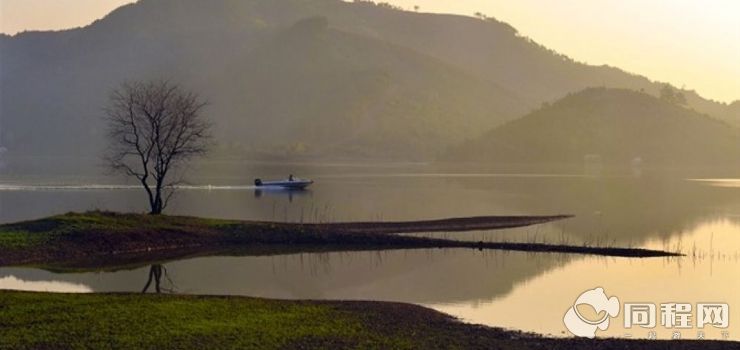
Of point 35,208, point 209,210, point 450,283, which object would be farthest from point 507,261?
point 35,208

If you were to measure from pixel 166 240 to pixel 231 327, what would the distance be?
2738 centimetres

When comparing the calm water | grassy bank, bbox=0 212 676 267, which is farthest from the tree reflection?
grassy bank, bbox=0 212 676 267

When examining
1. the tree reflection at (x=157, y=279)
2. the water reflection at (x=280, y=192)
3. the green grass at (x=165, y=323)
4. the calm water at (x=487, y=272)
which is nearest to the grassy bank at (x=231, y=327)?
the green grass at (x=165, y=323)

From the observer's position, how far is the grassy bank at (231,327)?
76.0ft

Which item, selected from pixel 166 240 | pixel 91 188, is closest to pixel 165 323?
pixel 166 240

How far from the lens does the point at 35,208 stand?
8406 cm

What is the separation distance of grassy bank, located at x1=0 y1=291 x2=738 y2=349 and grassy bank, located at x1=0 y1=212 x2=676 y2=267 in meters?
16.1

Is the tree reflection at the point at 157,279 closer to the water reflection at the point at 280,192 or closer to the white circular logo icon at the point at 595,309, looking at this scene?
the white circular logo icon at the point at 595,309

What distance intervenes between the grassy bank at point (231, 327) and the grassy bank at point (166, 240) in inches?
632

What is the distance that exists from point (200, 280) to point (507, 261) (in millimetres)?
18045

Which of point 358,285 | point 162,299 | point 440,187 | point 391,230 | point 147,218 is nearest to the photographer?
point 162,299

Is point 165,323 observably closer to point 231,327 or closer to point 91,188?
point 231,327

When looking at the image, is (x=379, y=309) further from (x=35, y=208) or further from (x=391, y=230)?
(x=35, y=208)

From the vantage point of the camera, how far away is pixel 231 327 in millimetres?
25047
